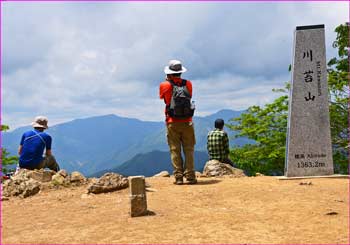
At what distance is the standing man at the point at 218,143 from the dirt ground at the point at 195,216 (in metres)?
2.70

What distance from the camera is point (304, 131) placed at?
10.1m

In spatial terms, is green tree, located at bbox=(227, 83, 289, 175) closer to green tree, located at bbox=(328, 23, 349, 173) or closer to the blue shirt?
green tree, located at bbox=(328, 23, 349, 173)

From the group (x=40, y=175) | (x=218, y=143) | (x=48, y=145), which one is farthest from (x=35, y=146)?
(x=218, y=143)

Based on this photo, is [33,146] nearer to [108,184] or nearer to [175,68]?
[108,184]

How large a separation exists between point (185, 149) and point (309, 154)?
333 centimetres

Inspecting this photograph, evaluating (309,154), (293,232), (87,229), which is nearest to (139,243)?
(87,229)

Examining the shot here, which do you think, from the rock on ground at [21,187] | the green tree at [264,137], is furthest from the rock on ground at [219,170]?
the green tree at [264,137]

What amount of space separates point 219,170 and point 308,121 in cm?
271

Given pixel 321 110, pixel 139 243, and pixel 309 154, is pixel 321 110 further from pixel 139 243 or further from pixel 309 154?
pixel 139 243

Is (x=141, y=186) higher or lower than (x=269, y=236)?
higher

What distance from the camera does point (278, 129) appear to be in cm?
2125

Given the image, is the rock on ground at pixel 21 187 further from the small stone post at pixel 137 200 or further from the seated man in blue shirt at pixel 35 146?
the small stone post at pixel 137 200

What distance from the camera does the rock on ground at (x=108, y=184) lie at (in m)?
8.23

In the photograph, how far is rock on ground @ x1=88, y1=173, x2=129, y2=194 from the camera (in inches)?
324
